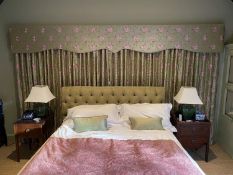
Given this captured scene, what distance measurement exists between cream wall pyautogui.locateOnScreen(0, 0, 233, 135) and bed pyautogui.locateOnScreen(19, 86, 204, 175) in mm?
1145

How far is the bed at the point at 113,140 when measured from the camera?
2.00 meters

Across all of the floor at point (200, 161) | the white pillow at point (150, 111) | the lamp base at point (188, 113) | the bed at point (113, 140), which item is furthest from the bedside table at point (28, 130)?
the lamp base at point (188, 113)

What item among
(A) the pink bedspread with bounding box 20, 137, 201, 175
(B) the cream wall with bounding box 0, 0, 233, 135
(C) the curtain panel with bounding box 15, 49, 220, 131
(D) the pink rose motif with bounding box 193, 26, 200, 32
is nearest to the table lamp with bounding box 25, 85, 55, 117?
(C) the curtain panel with bounding box 15, 49, 220, 131

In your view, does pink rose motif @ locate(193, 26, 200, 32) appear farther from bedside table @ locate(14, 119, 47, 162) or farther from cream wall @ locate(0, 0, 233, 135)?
bedside table @ locate(14, 119, 47, 162)

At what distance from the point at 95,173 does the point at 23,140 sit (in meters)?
2.40

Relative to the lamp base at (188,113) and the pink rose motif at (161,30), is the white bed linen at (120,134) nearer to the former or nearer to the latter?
the lamp base at (188,113)

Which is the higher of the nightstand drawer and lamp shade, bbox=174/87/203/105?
lamp shade, bbox=174/87/203/105

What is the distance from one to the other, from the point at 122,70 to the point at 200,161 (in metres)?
1.86

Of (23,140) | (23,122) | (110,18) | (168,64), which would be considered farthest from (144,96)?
(23,140)

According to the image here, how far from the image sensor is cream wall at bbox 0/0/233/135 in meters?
→ 3.49

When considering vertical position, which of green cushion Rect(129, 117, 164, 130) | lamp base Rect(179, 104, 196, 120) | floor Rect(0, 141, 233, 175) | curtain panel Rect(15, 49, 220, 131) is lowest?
floor Rect(0, 141, 233, 175)

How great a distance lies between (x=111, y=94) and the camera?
3.55 meters

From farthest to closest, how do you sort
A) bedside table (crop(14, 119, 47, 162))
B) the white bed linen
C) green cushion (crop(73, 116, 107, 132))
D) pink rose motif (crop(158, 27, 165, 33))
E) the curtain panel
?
1. the curtain panel
2. pink rose motif (crop(158, 27, 165, 33))
3. bedside table (crop(14, 119, 47, 162))
4. green cushion (crop(73, 116, 107, 132))
5. the white bed linen

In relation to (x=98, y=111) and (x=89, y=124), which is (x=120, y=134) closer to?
(x=89, y=124)
